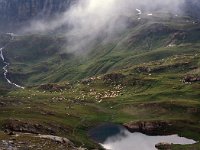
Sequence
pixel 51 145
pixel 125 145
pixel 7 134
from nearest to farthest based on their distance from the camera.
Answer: pixel 51 145
pixel 7 134
pixel 125 145

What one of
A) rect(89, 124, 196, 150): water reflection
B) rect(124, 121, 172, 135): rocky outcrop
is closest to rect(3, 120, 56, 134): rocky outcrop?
rect(89, 124, 196, 150): water reflection

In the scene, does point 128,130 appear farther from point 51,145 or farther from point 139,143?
point 51,145

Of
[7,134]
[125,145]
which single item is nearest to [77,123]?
[125,145]

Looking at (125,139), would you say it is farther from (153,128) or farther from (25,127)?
(25,127)

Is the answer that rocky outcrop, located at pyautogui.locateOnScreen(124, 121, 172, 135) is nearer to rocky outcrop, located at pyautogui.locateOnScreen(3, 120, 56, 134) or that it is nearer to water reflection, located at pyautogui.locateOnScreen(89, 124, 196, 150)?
water reflection, located at pyautogui.locateOnScreen(89, 124, 196, 150)

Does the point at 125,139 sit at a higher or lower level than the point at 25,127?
higher

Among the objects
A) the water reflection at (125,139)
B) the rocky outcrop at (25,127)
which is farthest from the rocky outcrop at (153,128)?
the rocky outcrop at (25,127)

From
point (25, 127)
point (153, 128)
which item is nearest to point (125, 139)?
point (153, 128)

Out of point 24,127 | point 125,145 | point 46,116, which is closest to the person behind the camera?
point 24,127
